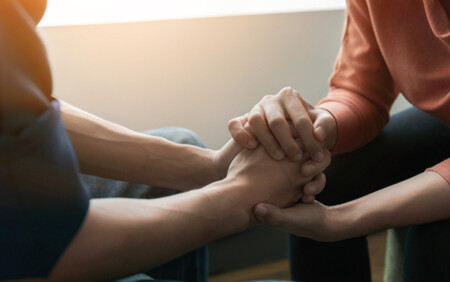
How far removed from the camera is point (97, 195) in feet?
3.31

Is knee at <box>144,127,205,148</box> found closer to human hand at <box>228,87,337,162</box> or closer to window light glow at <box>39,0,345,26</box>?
human hand at <box>228,87,337,162</box>

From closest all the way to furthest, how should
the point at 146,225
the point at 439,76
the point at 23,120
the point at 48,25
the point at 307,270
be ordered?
the point at 23,120
the point at 146,225
the point at 439,76
the point at 307,270
the point at 48,25

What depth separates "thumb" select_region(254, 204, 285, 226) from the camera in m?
0.86

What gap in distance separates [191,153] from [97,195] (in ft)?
0.69

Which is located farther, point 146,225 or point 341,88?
point 341,88

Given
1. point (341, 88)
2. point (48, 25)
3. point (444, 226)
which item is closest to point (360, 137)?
point (341, 88)

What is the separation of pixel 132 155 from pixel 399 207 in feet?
1.66

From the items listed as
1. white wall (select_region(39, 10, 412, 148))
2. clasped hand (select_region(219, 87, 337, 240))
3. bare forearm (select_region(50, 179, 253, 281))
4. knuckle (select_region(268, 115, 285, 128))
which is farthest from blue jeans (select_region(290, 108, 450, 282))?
white wall (select_region(39, 10, 412, 148))

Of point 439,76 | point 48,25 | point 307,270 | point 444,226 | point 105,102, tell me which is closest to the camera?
point 444,226

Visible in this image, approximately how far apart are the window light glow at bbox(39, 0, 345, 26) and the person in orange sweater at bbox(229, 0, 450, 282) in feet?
1.63

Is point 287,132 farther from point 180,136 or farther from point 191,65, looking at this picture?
point 191,65

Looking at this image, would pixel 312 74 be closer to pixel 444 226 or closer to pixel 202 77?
pixel 202 77

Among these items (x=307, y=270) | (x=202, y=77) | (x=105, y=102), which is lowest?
(x=307, y=270)

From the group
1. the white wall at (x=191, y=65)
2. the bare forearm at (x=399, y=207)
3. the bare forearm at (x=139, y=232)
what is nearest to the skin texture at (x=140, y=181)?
the bare forearm at (x=139, y=232)
